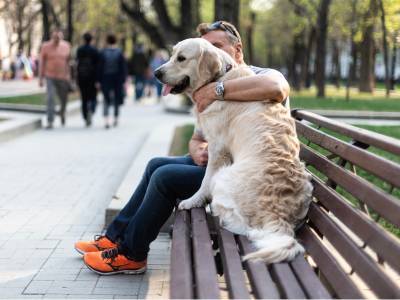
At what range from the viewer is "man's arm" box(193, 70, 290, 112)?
3713mm

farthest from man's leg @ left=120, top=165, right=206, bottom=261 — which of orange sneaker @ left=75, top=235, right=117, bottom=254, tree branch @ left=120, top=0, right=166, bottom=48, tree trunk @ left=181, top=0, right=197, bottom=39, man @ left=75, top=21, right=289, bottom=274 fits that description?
tree branch @ left=120, top=0, right=166, bottom=48

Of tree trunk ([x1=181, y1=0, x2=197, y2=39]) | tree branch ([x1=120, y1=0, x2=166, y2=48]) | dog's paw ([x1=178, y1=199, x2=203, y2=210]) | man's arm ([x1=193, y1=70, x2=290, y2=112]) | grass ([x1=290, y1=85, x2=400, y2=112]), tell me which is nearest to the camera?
man's arm ([x1=193, y1=70, x2=290, y2=112])

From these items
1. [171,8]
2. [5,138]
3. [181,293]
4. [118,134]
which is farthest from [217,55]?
[171,8]

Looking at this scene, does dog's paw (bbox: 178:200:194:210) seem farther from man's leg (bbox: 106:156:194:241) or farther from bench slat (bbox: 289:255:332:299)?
bench slat (bbox: 289:255:332:299)

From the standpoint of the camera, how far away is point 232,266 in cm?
297

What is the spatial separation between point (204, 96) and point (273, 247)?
4.14ft

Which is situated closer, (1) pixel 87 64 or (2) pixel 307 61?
(1) pixel 87 64

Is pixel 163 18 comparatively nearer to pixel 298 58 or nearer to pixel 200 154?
pixel 200 154

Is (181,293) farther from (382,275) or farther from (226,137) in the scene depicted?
(226,137)

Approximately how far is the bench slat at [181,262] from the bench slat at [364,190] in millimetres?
899

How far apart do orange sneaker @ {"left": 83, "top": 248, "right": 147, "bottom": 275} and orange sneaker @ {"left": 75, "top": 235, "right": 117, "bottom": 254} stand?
0.14 meters

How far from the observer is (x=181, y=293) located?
263cm

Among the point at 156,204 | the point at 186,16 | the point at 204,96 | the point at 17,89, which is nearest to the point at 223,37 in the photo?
the point at 204,96

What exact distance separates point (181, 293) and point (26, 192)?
4892 mm
